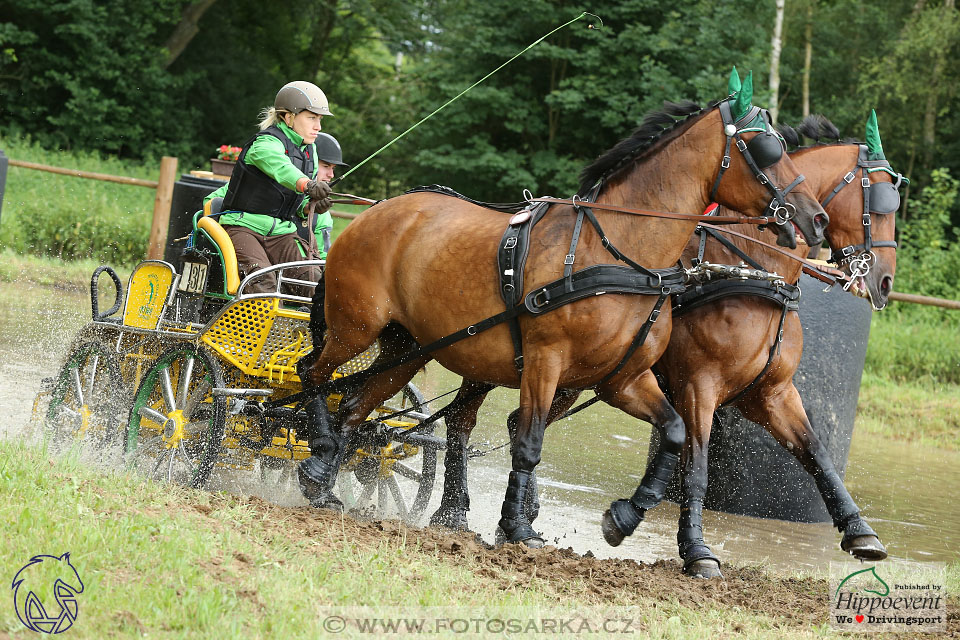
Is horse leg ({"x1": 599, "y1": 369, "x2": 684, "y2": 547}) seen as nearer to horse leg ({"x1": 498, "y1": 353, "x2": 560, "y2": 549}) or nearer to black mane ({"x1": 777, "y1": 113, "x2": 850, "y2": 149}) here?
horse leg ({"x1": 498, "y1": 353, "x2": 560, "y2": 549})

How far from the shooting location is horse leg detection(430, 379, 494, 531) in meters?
6.23

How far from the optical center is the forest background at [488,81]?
20.3 metres

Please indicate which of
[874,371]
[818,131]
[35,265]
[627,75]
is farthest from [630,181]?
[627,75]

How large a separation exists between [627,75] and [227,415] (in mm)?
16089

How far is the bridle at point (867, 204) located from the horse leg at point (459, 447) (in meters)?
2.09

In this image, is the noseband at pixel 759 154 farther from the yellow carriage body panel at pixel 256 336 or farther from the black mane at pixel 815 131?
the yellow carriage body panel at pixel 256 336

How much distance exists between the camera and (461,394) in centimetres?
637

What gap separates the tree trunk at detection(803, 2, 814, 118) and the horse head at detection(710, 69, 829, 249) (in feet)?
67.6

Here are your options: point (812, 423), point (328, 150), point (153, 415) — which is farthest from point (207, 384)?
point (812, 423)

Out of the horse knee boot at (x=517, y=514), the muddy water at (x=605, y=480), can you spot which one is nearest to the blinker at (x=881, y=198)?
the muddy water at (x=605, y=480)

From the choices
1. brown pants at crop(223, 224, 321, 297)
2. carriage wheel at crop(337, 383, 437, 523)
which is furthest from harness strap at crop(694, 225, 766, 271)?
brown pants at crop(223, 224, 321, 297)

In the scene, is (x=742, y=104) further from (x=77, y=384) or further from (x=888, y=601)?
(x=77, y=384)

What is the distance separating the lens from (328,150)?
7.71 m

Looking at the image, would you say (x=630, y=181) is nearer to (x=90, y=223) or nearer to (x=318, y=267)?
(x=318, y=267)
